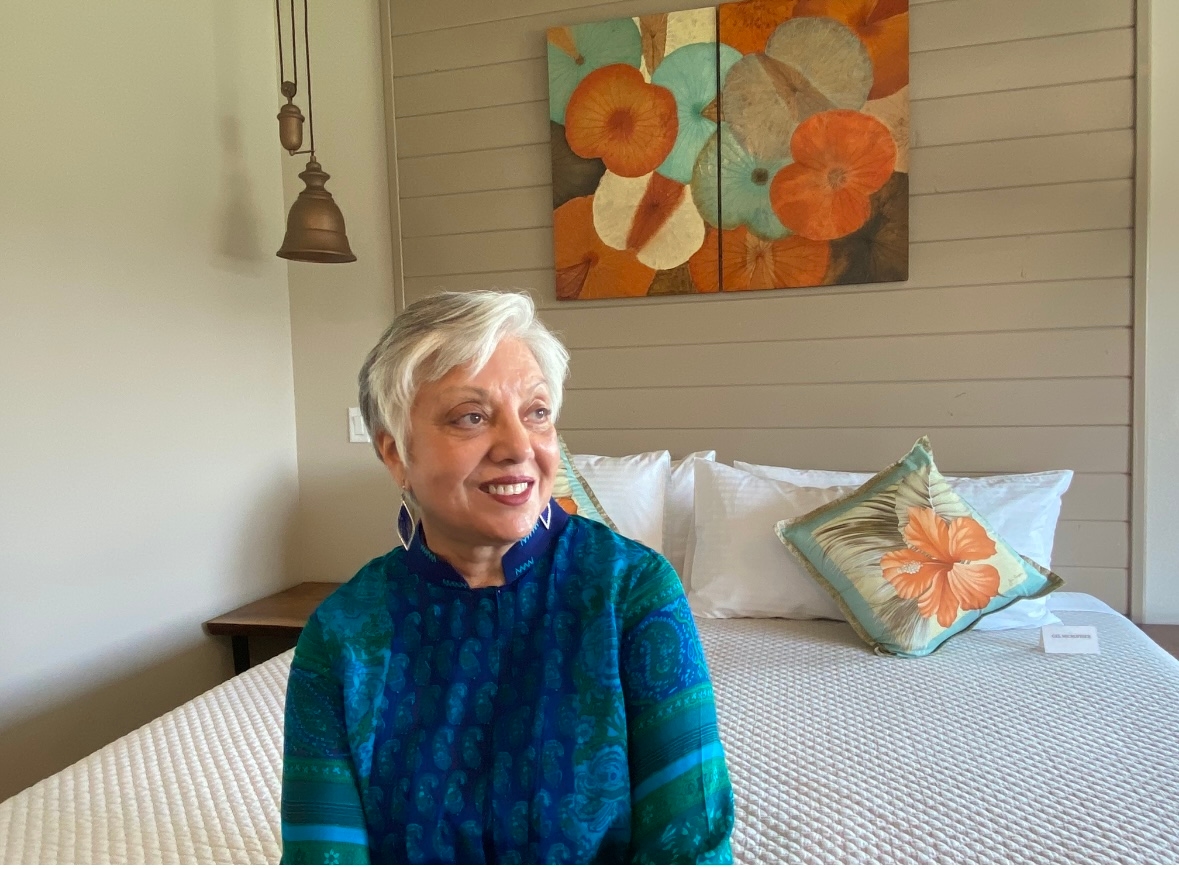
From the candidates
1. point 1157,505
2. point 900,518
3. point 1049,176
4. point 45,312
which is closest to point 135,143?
point 45,312

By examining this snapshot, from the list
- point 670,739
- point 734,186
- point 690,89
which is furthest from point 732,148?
point 670,739

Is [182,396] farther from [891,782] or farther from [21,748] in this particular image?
[891,782]

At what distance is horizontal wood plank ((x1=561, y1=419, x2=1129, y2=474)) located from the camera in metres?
2.14

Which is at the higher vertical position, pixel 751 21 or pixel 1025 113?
pixel 751 21

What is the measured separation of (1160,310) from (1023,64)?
2.46 ft

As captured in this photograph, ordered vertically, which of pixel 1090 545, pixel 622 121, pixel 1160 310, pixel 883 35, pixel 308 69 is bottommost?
pixel 1090 545

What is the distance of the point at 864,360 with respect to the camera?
227 centimetres

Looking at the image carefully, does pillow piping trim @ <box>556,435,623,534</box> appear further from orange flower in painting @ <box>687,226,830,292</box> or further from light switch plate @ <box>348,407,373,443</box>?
light switch plate @ <box>348,407,373,443</box>

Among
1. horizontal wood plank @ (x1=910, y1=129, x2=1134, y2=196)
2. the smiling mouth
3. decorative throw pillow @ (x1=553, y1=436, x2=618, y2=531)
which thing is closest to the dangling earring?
the smiling mouth

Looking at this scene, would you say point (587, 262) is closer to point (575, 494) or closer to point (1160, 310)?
point (575, 494)

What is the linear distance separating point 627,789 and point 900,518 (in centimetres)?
120

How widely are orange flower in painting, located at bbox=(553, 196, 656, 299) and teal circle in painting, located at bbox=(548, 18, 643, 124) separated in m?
0.30

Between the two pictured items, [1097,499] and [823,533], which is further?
[1097,499]

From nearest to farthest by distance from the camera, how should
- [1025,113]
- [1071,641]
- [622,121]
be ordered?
[1071,641], [1025,113], [622,121]
